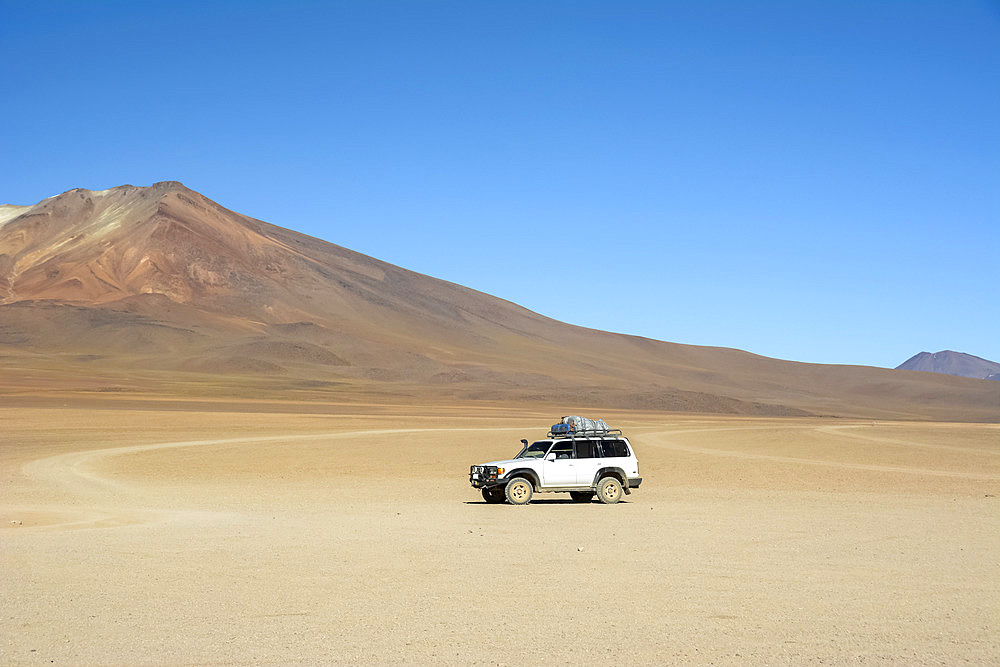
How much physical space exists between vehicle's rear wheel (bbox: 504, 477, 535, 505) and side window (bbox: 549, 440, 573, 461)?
0.98m

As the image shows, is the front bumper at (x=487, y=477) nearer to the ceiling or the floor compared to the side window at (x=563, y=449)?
nearer to the floor

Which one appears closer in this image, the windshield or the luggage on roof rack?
the windshield

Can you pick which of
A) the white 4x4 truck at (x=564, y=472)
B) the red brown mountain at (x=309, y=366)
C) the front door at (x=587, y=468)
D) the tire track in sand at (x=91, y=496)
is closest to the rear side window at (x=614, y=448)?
the white 4x4 truck at (x=564, y=472)

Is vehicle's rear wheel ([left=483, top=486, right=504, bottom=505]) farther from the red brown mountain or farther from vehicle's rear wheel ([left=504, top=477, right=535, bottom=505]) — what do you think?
the red brown mountain

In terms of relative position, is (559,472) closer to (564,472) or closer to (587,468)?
(564,472)

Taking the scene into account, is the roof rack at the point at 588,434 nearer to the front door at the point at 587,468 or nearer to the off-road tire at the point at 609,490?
the front door at the point at 587,468

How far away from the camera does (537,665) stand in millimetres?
8383

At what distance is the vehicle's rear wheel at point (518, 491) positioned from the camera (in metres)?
22.3

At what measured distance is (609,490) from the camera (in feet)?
74.1

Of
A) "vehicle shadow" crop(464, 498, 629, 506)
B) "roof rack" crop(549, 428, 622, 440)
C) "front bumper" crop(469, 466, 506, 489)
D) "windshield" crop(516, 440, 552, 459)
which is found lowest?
"vehicle shadow" crop(464, 498, 629, 506)

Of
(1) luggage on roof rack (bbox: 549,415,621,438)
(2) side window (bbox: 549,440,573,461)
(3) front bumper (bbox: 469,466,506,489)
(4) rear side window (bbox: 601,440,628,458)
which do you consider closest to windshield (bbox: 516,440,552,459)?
Result: (2) side window (bbox: 549,440,573,461)

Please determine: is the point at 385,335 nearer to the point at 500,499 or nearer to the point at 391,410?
the point at 391,410

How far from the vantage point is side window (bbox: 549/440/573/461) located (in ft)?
74.8

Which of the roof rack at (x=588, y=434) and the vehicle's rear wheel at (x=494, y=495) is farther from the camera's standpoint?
the roof rack at (x=588, y=434)
